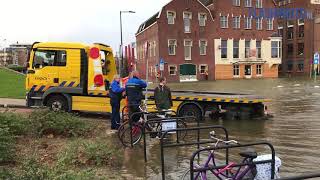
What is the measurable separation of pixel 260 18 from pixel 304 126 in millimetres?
58310

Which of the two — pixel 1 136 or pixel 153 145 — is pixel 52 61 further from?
pixel 1 136

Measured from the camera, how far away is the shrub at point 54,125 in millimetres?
11922

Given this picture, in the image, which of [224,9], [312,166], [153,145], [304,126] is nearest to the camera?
[312,166]

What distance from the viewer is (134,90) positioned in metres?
13.1

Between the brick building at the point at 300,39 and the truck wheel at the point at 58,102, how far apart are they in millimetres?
65145

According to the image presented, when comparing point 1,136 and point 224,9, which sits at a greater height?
point 224,9

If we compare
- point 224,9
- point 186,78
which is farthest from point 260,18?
point 186,78

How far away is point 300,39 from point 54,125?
73.8m

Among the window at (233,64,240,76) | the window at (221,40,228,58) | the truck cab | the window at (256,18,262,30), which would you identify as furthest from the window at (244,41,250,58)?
the truck cab

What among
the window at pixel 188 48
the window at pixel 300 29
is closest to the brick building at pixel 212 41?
the window at pixel 188 48

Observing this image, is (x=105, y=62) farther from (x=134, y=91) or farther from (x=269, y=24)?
(x=269, y=24)

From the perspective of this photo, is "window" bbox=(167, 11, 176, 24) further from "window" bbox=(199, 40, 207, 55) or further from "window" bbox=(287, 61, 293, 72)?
"window" bbox=(287, 61, 293, 72)

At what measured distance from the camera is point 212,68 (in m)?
67.4

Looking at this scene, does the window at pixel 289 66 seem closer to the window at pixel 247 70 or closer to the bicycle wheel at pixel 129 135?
the window at pixel 247 70
